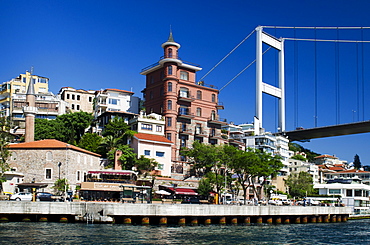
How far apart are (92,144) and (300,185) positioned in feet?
136

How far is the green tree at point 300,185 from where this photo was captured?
287 ft

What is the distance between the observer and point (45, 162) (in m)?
57.2

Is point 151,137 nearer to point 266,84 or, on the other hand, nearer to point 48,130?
point 48,130

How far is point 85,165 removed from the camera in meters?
61.2

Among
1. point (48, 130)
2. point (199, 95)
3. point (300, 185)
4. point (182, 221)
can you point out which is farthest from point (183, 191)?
point (300, 185)

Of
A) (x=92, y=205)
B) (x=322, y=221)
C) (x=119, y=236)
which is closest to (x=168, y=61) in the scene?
(x=322, y=221)

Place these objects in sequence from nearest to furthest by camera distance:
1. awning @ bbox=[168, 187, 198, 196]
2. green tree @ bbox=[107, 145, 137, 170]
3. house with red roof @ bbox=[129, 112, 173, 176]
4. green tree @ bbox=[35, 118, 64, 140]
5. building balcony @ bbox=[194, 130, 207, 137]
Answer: awning @ bbox=[168, 187, 198, 196] < green tree @ bbox=[107, 145, 137, 170] < house with red roof @ bbox=[129, 112, 173, 176] < green tree @ bbox=[35, 118, 64, 140] < building balcony @ bbox=[194, 130, 207, 137]

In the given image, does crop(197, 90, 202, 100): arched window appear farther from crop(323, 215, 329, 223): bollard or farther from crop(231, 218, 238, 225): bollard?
crop(231, 218, 238, 225): bollard

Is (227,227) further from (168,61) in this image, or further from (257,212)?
(168,61)

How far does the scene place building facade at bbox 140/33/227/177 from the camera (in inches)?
2990

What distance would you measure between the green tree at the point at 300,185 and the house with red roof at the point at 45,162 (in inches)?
1790

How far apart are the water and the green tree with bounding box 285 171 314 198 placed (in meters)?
43.9

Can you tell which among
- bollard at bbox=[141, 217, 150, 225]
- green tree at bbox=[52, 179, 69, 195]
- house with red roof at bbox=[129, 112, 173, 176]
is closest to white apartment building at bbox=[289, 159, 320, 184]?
house with red roof at bbox=[129, 112, 173, 176]

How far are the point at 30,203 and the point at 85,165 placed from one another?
20.8m
